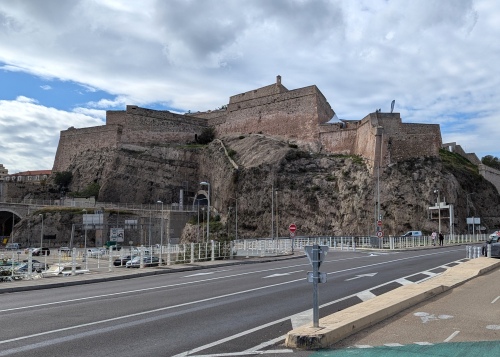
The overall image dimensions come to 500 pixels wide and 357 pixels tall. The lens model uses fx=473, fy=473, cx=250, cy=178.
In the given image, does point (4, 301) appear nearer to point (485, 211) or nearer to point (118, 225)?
point (118, 225)

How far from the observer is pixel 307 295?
43.3ft

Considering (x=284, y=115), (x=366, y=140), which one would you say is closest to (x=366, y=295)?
(x=366, y=140)

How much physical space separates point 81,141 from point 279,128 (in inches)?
1608

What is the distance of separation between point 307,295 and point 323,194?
173 feet

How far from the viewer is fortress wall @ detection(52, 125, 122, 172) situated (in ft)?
292

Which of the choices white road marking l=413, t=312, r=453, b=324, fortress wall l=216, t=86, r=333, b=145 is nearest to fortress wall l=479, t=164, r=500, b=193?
fortress wall l=216, t=86, r=333, b=145

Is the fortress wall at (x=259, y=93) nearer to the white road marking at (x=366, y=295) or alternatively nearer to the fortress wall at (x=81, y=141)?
the fortress wall at (x=81, y=141)

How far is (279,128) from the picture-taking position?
82500 mm

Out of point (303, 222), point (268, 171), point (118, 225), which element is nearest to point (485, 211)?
point (303, 222)

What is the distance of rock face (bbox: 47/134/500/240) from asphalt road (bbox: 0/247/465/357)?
1681 inches

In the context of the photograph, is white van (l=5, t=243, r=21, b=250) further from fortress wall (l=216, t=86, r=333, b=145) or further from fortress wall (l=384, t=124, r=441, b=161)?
fortress wall (l=384, t=124, r=441, b=161)

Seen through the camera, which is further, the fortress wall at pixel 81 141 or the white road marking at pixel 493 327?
the fortress wall at pixel 81 141

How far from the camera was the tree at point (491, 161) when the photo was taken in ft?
377

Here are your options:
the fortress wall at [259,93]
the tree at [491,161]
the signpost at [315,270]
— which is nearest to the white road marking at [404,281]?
the signpost at [315,270]
